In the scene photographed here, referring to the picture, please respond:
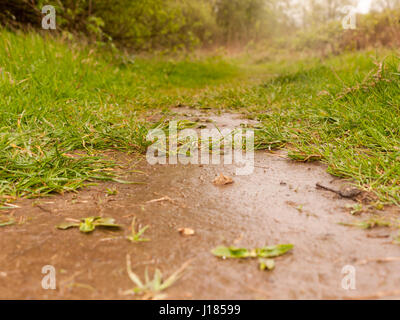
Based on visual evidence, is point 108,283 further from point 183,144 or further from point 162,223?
point 183,144

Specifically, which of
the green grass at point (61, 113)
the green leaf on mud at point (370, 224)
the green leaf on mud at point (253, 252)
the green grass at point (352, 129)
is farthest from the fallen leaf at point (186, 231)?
the green grass at point (352, 129)

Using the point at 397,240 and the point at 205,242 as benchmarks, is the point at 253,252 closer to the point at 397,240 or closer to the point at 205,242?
the point at 205,242

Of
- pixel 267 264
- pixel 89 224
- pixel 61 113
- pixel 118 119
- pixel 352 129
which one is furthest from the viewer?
pixel 118 119

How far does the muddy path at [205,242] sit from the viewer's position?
99 centimetres

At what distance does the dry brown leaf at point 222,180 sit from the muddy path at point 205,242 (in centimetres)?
3

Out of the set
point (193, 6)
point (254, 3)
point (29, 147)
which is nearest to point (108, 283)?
point (29, 147)

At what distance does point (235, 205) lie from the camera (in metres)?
1.54

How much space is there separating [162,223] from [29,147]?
3.90 feet

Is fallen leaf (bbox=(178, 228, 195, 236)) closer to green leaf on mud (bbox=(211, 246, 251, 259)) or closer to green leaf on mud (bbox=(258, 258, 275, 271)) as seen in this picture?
green leaf on mud (bbox=(211, 246, 251, 259))

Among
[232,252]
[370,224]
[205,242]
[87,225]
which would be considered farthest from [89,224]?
[370,224]

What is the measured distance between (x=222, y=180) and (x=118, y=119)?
5.40 ft

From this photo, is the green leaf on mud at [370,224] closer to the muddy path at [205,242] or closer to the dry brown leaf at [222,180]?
the muddy path at [205,242]

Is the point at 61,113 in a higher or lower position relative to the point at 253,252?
higher

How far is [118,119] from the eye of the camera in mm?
3066
